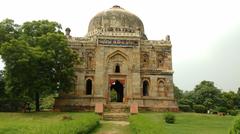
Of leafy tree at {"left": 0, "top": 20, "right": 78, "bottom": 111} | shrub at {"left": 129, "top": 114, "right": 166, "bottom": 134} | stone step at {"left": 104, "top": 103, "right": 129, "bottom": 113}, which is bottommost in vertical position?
shrub at {"left": 129, "top": 114, "right": 166, "bottom": 134}

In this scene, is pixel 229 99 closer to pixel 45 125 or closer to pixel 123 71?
pixel 123 71

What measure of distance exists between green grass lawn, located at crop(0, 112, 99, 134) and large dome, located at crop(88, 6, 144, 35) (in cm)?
1258

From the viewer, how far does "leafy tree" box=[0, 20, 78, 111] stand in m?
24.5

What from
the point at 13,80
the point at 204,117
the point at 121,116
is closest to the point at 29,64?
the point at 13,80

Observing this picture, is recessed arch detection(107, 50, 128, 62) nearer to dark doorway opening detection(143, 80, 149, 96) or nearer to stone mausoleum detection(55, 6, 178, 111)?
stone mausoleum detection(55, 6, 178, 111)

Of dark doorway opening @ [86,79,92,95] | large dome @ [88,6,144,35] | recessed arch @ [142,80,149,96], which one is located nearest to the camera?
dark doorway opening @ [86,79,92,95]

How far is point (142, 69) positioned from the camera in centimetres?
3092

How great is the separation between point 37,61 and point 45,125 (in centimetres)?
1087

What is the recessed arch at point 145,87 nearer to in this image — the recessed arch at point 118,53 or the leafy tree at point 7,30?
the recessed arch at point 118,53

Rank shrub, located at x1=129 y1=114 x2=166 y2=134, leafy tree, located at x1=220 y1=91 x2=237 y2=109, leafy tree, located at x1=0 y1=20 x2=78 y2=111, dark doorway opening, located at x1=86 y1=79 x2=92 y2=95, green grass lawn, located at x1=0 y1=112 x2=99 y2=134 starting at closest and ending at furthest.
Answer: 1. green grass lawn, located at x1=0 y1=112 x2=99 y2=134
2. shrub, located at x1=129 y1=114 x2=166 y2=134
3. leafy tree, located at x1=0 y1=20 x2=78 y2=111
4. dark doorway opening, located at x1=86 y1=79 x2=92 y2=95
5. leafy tree, located at x1=220 y1=91 x2=237 y2=109

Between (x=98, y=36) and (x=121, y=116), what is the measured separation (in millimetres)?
9058

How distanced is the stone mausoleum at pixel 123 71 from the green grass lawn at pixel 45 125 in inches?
253

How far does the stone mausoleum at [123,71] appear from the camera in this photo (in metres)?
29.7

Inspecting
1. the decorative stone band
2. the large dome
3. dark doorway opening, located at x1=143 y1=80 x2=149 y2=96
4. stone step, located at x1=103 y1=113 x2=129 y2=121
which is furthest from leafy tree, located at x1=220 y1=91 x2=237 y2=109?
stone step, located at x1=103 y1=113 x2=129 y2=121
